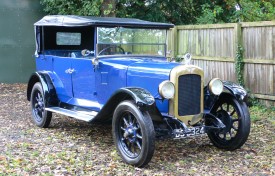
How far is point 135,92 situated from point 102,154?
3.79ft

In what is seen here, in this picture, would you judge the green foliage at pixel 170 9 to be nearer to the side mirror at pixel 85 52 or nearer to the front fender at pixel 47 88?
the front fender at pixel 47 88

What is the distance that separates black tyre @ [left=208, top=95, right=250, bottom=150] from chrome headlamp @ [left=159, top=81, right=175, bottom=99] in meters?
1.14

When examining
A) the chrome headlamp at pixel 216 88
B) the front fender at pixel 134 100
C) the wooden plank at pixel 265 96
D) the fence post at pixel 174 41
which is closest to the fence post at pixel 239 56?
the wooden plank at pixel 265 96

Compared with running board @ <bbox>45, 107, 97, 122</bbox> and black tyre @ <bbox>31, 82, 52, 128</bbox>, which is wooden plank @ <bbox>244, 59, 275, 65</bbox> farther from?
black tyre @ <bbox>31, 82, 52, 128</bbox>

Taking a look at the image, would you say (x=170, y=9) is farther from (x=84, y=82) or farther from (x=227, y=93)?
(x=227, y=93)

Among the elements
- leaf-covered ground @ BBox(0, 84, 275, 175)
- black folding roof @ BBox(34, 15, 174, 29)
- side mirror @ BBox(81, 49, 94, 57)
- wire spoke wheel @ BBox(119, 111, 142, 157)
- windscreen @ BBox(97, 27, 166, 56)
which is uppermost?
black folding roof @ BBox(34, 15, 174, 29)

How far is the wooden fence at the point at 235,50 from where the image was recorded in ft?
27.6

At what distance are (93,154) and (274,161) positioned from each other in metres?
2.46

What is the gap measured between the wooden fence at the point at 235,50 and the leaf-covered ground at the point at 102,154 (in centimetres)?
116

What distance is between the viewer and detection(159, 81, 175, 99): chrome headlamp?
5.09 m

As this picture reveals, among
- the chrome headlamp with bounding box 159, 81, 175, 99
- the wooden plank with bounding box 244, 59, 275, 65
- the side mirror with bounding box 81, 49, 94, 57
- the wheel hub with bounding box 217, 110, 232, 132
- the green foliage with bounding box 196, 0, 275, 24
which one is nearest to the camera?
the chrome headlamp with bounding box 159, 81, 175, 99

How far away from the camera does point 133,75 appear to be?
224 inches

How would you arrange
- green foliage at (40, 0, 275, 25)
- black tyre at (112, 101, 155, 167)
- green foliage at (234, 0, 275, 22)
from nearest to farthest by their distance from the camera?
black tyre at (112, 101, 155, 167), green foliage at (40, 0, 275, 25), green foliage at (234, 0, 275, 22)

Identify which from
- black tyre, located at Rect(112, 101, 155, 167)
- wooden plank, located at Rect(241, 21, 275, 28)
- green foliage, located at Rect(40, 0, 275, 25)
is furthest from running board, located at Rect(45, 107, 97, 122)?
green foliage, located at Rect(40, 0, 275, 25)
